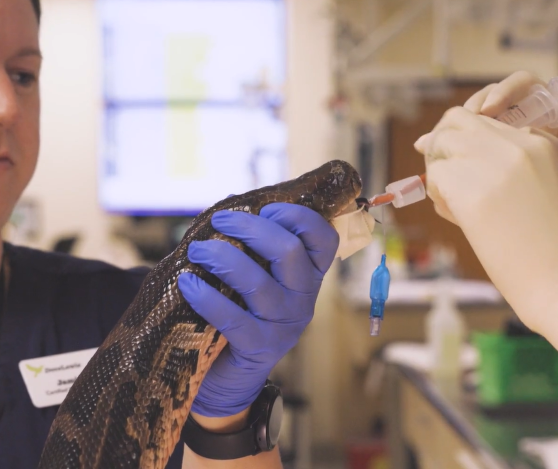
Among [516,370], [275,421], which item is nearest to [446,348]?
[516,370]

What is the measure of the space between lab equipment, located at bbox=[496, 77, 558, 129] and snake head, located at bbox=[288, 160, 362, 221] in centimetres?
27

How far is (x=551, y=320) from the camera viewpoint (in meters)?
0.75

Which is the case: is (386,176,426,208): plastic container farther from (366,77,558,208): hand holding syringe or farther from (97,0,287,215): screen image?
(97,0,287,215): screen image

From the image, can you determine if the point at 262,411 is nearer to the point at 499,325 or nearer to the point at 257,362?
the point at 257,362

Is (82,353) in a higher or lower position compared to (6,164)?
lower

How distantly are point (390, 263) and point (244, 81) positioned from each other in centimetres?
164

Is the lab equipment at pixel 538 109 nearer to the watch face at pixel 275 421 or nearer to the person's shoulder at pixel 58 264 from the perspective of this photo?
the watch face at pixel 275 421

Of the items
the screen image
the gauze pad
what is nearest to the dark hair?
the gauze pad

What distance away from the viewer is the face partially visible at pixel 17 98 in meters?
1.10

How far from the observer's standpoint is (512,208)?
0.79m

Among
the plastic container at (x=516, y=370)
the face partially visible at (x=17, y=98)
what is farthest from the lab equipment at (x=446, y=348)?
the face partially visible at (x=17, y=98)

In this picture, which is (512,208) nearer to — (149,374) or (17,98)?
(149,374)

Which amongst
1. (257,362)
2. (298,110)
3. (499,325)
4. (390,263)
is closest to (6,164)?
(257,362)

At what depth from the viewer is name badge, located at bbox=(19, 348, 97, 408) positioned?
45.0 inches
